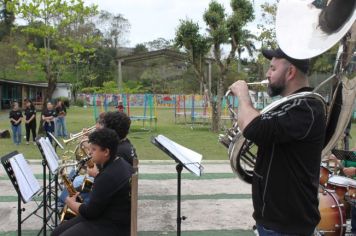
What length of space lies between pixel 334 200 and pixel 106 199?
2560 mm

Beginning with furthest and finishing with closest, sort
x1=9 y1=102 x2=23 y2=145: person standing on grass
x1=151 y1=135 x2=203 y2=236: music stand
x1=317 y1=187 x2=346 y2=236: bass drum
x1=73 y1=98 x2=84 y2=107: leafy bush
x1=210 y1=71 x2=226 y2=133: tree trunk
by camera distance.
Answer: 1. x1=73 y1=98 x2=84 y2=107: leafy bush
2. x1=210 y1=71 x2=226 y2=133: tree trunk
3. x1=9 y1=102 x2=23 y2=145: person standing on grass
4. x1=317 y1=187 x2=346 y2=236: bass drum
5. x1=151 y1=135 x2=203 y2=236: music stand

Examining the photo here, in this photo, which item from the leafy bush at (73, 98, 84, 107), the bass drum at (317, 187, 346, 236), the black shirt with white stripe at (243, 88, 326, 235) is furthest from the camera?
the leafy bush at (73, 98, 84, 107)

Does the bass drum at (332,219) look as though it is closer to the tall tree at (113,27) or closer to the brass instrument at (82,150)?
the brass instrument at (82,150)

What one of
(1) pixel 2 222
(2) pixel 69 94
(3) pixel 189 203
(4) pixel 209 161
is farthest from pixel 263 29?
(2) pixel 69 94

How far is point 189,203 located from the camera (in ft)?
22.6

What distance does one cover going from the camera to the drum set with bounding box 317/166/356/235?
4.71m

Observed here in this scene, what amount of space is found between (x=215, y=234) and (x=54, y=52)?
566 inches

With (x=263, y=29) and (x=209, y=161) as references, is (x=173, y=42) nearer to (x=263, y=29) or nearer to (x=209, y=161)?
(x=263, y=29)

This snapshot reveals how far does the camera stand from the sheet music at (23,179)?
13.4 ft

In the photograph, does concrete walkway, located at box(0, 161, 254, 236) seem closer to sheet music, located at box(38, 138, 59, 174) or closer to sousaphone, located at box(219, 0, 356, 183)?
sheet music, located at box(38, 138, 59, 174)

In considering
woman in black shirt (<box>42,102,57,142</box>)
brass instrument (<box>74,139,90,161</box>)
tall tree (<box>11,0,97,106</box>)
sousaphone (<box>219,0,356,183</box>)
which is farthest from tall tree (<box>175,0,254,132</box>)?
sousaphone (<box>219,0,356,183</box>)

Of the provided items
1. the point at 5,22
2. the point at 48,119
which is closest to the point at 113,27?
the point at 5,22

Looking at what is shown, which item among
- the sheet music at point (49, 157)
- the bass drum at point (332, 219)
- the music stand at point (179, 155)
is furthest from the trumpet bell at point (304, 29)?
the sheet music at point (49, 157)

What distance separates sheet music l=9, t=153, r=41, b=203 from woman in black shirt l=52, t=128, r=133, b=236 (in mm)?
509
